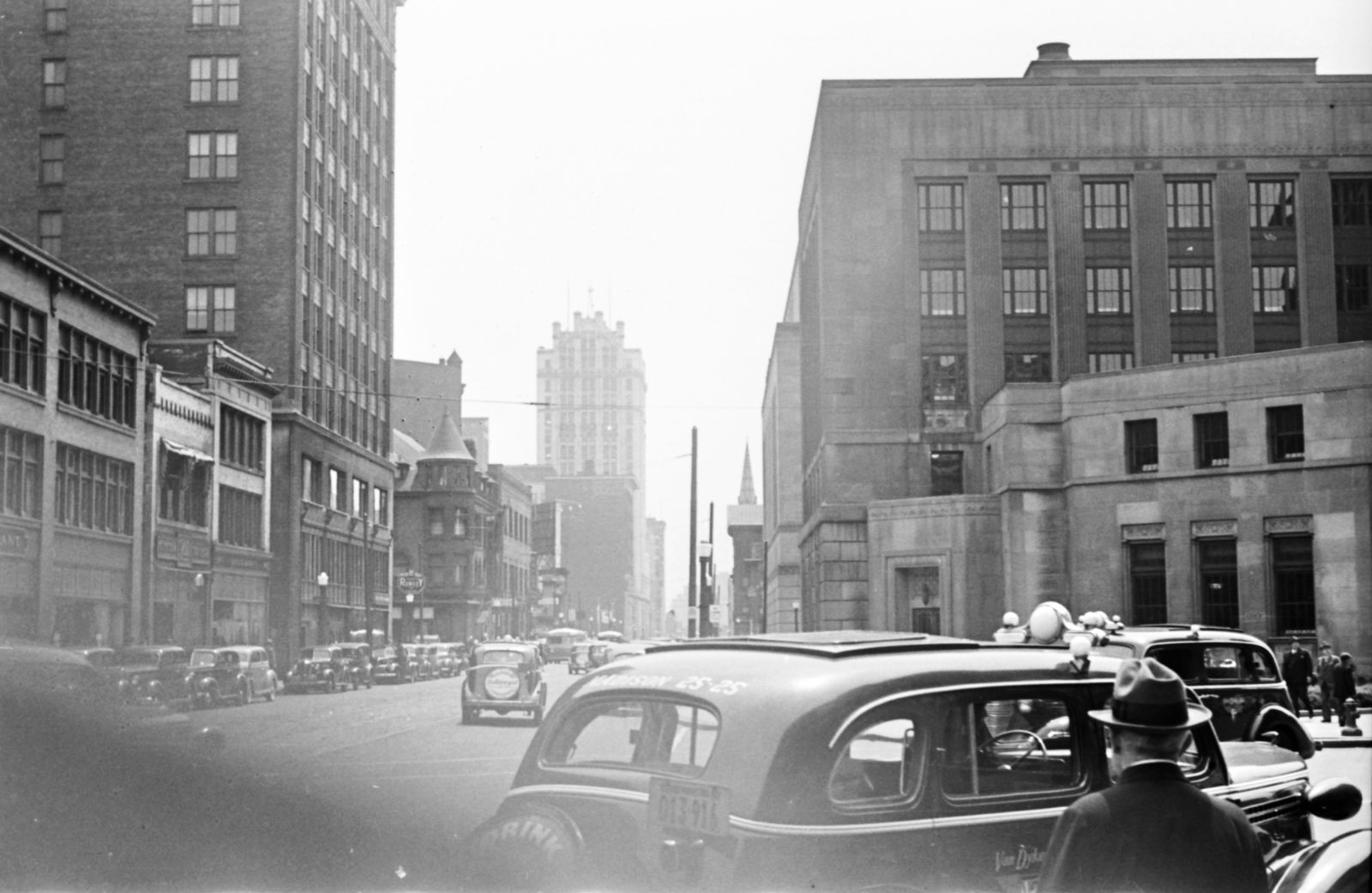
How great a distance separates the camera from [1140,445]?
21516 millimetres

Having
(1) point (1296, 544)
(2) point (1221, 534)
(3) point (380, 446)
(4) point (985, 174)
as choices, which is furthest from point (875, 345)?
(1) point (1296, 544)

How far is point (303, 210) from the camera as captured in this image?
300 inches

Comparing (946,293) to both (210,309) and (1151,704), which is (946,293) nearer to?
(210,309)

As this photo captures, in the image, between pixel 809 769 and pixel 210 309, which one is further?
pixel 210 309

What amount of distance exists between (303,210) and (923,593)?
9714 millimetres

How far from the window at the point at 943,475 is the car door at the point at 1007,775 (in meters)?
9.12

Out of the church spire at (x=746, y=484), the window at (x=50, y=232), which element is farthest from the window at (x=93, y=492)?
the church spire at (x=746, y=484)

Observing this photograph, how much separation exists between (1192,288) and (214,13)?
27.6ft

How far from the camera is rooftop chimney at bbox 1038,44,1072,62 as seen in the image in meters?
8.00

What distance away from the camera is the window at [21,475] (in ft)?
21.2

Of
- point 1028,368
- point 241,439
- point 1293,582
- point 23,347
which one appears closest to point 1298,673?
point 1293,582

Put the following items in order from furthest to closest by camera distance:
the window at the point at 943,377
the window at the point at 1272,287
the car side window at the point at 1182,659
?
the window at the point at 943,377 < the car side window at the point at 1182,659 < the window at the point at 1272,287

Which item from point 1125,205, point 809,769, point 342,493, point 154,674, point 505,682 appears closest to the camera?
point 809,769

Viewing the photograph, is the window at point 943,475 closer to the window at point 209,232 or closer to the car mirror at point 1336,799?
the window at point 209,232
